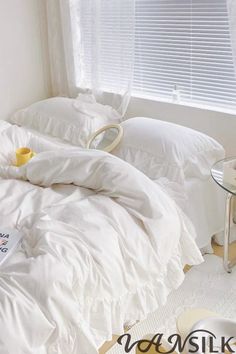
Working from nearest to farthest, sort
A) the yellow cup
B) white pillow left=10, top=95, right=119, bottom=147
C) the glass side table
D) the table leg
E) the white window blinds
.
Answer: the glass side table
the table leg
the yellow cup
the white window blinds
white pillow left=10, top=95, right=119, bottom=147

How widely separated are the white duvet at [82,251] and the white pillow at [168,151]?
0.96 feet

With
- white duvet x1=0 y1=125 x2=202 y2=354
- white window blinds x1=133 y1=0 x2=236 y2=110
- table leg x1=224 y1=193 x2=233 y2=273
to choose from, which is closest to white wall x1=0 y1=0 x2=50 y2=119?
white window blinds x1=133 y1=0 x2=236 y2=110

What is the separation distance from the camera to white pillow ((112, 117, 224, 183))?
2.00 m

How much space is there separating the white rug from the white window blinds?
940mm

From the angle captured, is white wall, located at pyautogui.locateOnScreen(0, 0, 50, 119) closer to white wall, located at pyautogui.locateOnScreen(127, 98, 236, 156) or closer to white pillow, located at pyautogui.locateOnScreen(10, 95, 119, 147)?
white pillow, located at pyautogui.locateOnScreen(10, 95, 119, 147)

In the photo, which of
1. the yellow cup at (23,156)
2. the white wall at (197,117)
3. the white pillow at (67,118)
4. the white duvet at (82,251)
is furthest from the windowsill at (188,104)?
the yellow cup at (23,156)

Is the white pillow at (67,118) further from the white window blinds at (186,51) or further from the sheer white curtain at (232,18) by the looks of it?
the sheer white curtain at (232,18)

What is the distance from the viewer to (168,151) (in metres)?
2.01

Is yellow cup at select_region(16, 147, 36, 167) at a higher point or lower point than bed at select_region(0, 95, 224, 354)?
higher

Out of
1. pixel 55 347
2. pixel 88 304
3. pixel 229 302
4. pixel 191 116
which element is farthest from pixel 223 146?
pixel 55 347

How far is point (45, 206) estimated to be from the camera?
1646 mm

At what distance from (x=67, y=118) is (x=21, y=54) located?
0.69 meters

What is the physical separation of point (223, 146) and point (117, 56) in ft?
3.09

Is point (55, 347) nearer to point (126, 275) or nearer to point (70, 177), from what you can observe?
point (126, 275)
